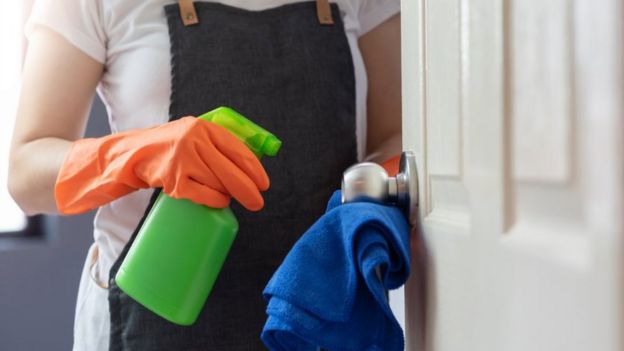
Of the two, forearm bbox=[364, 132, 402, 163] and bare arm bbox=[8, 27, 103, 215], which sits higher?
bare arm bbox=[8, 27, 103, 215]

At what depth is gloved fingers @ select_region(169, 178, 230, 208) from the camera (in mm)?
781

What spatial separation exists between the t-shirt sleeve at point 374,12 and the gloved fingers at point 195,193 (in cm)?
44

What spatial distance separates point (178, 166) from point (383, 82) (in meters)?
0.43

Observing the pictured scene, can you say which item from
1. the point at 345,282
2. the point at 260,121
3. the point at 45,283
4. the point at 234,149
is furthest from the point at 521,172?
the point at 45,283

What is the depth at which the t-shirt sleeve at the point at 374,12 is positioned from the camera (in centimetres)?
112

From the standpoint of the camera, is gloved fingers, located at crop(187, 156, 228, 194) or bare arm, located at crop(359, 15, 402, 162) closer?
gloved fingers, located at crop(187, 156, 228, 194)

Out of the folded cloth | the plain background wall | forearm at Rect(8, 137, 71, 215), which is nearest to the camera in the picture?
the folded cloth

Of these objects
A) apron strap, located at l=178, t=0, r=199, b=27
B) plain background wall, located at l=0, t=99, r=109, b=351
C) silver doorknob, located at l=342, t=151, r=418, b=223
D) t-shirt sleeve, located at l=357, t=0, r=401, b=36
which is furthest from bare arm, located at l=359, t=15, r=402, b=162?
plain background wall, located at l=0, t=99, r=109, b=351

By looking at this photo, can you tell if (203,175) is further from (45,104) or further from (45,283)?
(45,283)

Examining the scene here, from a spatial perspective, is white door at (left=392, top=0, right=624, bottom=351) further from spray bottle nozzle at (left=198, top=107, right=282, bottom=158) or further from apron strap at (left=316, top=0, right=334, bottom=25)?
apron strap at (left=316, top=0, right=334, bottom=25)

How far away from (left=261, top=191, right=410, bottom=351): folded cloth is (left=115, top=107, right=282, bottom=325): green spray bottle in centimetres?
21

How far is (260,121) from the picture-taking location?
1017 millimetres

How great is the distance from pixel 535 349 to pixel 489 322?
7 centimetres

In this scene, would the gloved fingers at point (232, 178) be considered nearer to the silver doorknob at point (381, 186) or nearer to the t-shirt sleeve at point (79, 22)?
the silver doorknob at point (381, 186)
